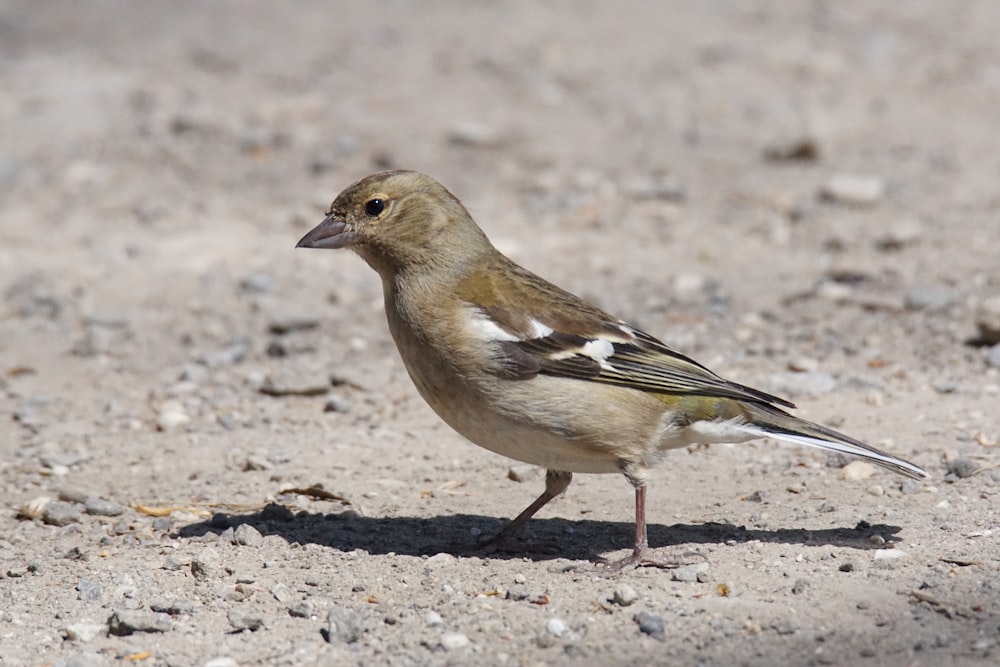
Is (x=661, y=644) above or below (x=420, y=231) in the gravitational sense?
below

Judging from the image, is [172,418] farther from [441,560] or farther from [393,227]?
[441,560]

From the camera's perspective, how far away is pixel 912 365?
800 cm

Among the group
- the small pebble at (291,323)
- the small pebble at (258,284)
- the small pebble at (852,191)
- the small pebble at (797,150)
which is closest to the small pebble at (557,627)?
the small pebble at (291,323)

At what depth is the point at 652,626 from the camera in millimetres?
4879

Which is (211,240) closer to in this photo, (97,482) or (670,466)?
(97,482)

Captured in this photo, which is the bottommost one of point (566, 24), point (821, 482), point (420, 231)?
point (821, 482)

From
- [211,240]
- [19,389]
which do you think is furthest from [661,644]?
[211,240]

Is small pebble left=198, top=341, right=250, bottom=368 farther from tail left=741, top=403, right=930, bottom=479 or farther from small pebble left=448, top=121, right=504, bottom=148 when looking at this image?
small pebble left=448, top=121, right=504, bottom=148

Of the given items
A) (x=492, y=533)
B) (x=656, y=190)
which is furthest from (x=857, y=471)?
(x=656, y=190)

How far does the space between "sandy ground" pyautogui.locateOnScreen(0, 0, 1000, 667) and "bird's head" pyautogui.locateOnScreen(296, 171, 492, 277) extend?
1291 mm

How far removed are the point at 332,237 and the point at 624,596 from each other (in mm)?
2176

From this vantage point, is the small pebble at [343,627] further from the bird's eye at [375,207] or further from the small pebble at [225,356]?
the small pebble at [225,356]

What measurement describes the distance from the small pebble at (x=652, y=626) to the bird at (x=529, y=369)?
68 cm

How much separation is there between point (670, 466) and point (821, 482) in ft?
2.66
